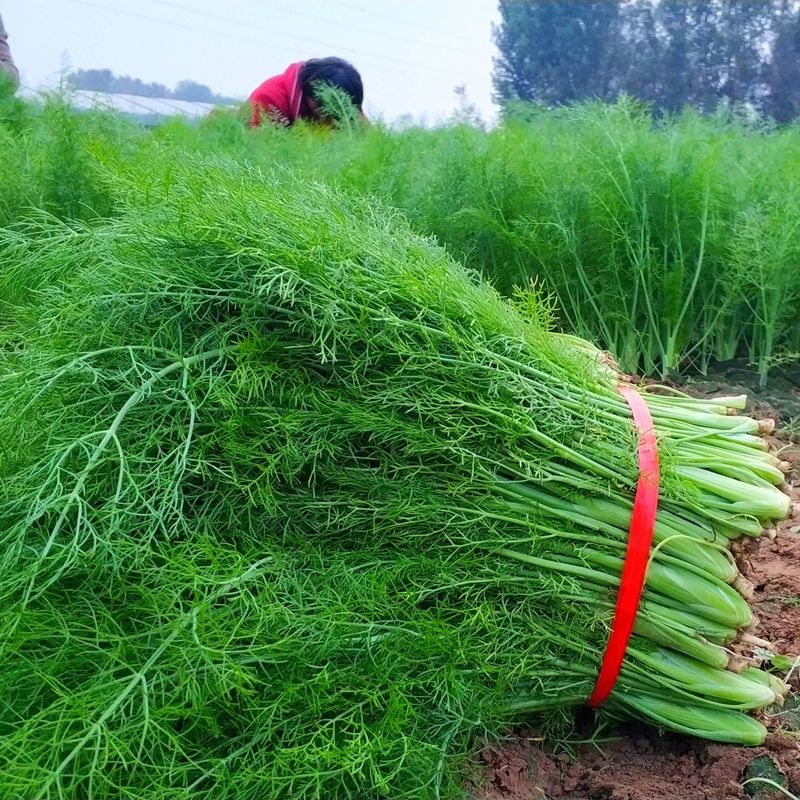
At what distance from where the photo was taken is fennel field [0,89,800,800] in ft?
4.51

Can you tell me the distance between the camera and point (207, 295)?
1.61 metres

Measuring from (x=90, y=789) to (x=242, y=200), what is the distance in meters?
1.09

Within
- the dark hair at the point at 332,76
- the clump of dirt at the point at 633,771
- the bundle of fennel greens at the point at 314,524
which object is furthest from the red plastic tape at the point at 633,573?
the dark hair at the point at 332,76

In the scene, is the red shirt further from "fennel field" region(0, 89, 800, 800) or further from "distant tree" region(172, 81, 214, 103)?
"fennel field" region(0, 89, 800, 800)

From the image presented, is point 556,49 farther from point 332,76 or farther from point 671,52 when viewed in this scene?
point 332,76

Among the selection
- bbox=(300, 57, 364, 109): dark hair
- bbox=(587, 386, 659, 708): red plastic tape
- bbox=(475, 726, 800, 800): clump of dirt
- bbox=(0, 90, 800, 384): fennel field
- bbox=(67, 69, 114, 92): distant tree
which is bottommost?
bbox=(475, 726, 800, 800): clump of dirt

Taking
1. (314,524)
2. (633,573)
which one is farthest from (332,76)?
(633,573)

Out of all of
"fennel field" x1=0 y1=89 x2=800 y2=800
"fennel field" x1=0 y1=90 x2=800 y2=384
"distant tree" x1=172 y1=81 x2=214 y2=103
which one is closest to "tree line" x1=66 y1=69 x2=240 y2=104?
"distant tree" x1=172 y1=81 x2=214 y2=103

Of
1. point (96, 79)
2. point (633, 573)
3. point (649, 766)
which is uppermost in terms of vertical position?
point (96, 79)

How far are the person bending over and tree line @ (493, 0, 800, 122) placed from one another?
1.19 metres

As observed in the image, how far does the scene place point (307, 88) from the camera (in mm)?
4957

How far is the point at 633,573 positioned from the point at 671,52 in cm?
317

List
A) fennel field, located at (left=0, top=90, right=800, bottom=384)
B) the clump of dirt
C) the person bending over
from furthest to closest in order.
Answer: the person bending over, fennel field, located at (left=0, top=90, right=800, bottom=384), the clump of dirt

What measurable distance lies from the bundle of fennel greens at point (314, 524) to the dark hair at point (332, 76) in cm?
339
